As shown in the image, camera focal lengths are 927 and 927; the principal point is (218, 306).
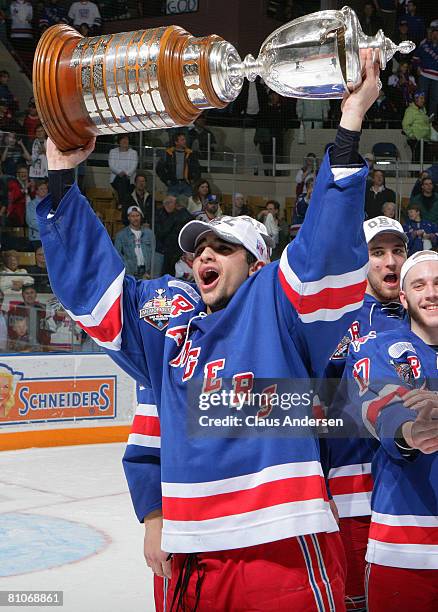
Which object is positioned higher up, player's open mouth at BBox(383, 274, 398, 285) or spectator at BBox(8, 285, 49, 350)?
player's open mouth at BBox(383, 274, 398, 285)

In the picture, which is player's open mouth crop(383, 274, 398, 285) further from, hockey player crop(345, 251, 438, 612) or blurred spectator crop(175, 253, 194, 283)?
blurred spectator crop(175, 253, 194, 283)

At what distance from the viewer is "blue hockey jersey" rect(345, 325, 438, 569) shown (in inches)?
75.2

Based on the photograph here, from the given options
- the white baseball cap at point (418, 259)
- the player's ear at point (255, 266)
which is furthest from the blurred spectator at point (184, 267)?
the player's ear at point (255, 266)

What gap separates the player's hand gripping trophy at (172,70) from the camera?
117cm

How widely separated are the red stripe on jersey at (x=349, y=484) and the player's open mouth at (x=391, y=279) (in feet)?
1.64

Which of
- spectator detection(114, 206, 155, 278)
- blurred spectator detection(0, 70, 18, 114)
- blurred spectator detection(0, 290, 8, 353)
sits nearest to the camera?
blurred spectator detection(0, 290, 8, 353)

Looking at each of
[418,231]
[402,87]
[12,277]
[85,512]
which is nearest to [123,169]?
[12,277]

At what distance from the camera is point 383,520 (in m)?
1.96

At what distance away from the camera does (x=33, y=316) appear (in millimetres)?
6609

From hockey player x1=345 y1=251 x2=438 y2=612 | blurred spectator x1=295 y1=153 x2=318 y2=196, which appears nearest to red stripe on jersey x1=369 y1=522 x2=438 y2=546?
hockey player x1=345 y1=251 x2=438 y2=612

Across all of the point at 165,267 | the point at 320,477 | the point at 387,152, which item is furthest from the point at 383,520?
the point at 387,152

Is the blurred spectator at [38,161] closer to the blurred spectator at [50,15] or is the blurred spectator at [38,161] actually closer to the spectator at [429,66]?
the blurred spectator at [50,15]

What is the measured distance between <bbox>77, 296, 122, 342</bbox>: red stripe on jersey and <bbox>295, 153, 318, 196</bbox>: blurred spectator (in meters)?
6.96

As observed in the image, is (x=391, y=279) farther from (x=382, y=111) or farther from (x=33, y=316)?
(x=382, y=111)
